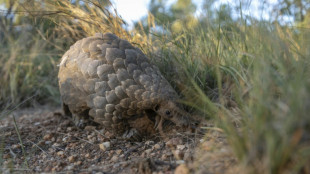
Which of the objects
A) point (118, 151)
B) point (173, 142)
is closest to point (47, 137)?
point (118, 151)

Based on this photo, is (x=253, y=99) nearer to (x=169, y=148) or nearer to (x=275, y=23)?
(x=169, y=148)

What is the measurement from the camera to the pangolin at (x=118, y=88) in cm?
205

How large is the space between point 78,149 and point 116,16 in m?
1.32

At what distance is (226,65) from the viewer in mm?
2197

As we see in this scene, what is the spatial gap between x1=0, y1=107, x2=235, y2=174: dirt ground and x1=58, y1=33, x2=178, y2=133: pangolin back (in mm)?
243

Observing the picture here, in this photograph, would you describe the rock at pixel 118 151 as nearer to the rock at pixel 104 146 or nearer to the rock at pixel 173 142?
the rock at pixel 104 146

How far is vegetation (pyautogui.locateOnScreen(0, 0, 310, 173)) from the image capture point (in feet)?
3.65

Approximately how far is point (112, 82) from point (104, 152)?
0.54 meters

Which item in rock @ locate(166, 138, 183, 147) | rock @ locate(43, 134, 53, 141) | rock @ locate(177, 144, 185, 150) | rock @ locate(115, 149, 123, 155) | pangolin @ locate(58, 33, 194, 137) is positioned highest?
pangolin @ locate(58, 33, 194, 137)

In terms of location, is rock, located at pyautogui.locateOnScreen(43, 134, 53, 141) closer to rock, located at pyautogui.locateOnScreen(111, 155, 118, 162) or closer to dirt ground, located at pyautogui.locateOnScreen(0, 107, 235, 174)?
dirt ground, located at pyautogui.locateOnScreen(0, 107, 235, 174)

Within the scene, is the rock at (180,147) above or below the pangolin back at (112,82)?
below

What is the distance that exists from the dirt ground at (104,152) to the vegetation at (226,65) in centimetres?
19

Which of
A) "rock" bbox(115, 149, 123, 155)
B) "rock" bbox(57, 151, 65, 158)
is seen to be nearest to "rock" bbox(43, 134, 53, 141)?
"rock" bbox(57, 151, 65, 158)

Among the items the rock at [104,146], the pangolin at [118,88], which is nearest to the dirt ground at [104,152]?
the rock at [104,146]
